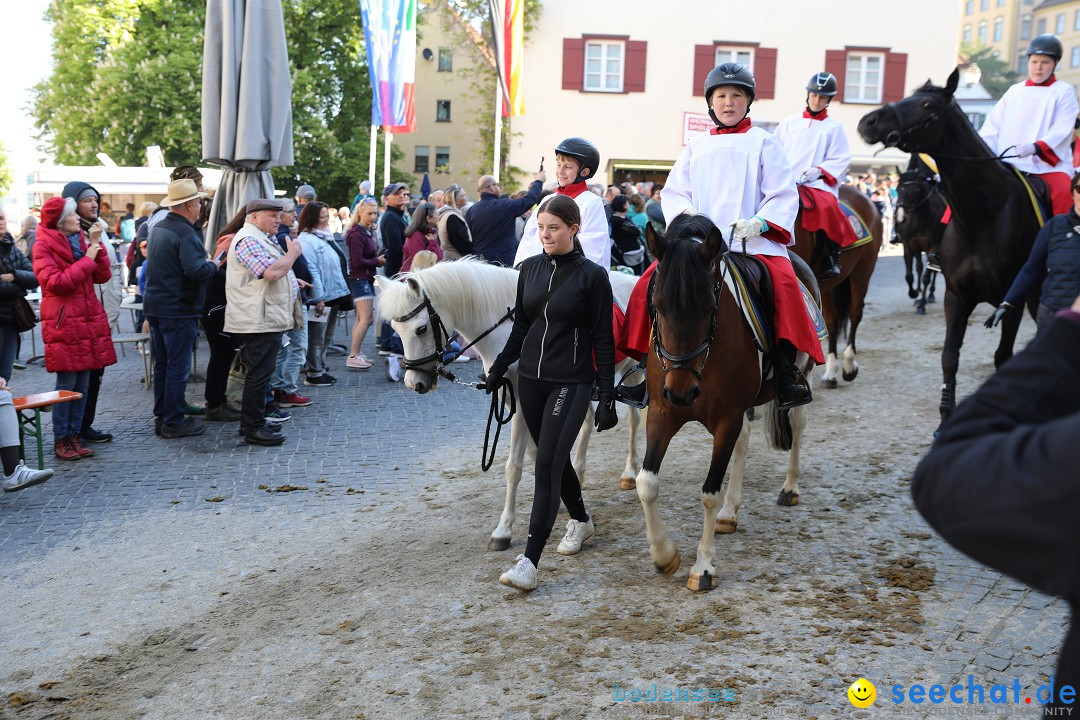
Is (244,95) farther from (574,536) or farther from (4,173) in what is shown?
(4,173)

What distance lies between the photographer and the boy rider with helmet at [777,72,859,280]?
8.41m

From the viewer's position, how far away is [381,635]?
440cm

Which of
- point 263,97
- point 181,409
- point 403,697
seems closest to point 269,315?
point 181,409

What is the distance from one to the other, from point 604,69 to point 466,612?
29.2 m

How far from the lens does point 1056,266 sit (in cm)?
614

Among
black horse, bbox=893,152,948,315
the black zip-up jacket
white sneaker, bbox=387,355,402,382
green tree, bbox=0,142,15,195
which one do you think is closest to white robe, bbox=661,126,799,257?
the black zip-up jacket

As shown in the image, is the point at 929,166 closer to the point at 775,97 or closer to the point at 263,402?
the point at 263,402

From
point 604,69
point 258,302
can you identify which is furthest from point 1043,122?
point 604,69

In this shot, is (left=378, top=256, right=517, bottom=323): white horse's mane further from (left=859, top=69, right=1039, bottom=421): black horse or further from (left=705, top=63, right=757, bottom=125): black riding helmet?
(left=859, top=69, right=1039, bottom=421): black horse

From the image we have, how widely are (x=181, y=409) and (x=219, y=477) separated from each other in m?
1.46

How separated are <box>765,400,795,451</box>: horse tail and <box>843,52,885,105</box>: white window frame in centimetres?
2890

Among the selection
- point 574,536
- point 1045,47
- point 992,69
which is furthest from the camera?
point 992,69

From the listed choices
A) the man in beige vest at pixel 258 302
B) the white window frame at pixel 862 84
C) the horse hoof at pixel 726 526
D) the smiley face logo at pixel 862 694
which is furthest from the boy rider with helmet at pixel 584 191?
the white window frame at pixel 862 84

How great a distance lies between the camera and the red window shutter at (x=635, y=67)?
3120 centimetres
